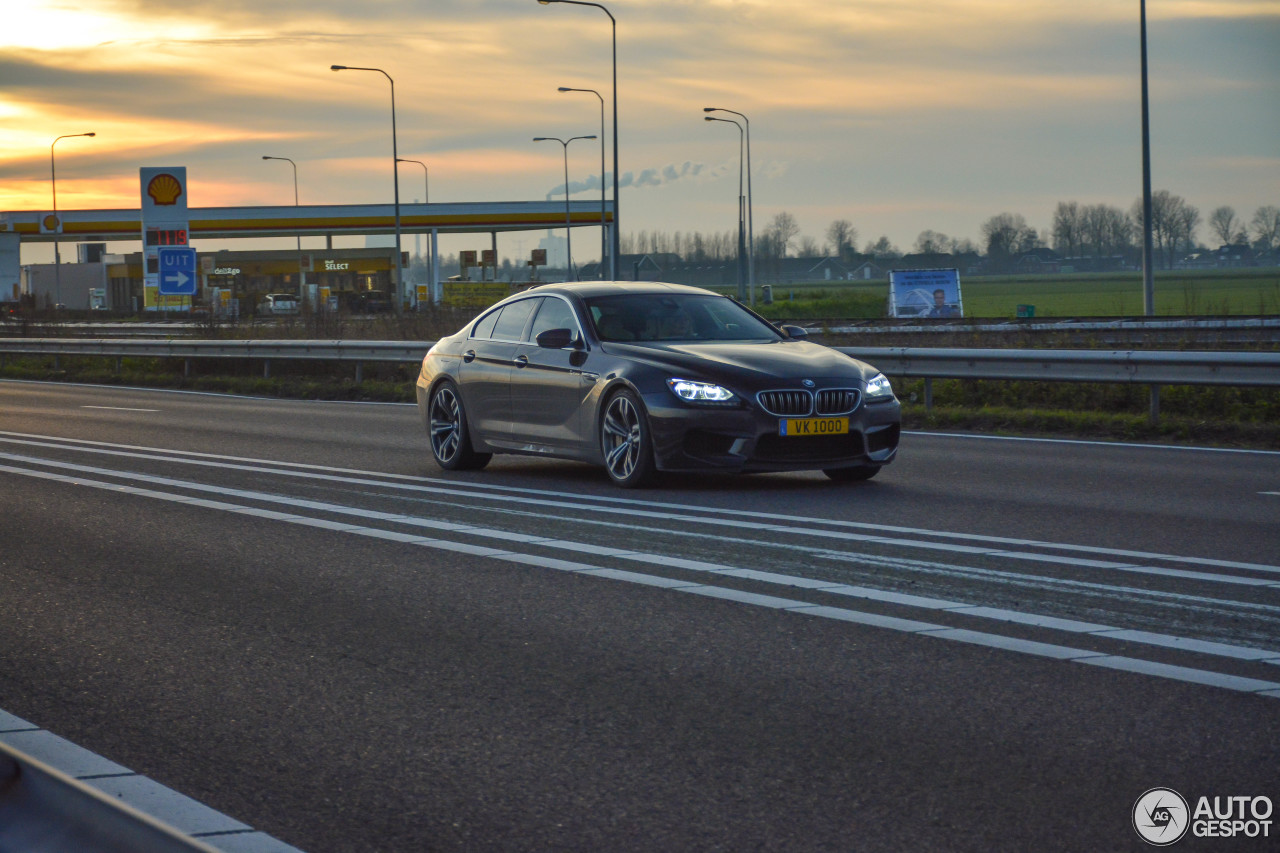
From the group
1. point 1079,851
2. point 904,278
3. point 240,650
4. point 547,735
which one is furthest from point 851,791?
point 904,278

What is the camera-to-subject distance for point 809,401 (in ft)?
33.5

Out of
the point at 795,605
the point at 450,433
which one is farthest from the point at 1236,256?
the point at 795,605

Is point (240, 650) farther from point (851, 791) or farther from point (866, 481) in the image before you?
point (866, 481)

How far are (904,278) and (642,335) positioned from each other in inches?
1373

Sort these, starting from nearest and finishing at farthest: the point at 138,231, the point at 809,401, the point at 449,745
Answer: the point at 449,745 → the point at 809,401 → the point at 138,231

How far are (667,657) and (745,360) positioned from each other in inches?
204

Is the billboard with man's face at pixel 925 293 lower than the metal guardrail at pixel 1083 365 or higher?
higher

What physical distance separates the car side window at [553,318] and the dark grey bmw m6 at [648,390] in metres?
0.01

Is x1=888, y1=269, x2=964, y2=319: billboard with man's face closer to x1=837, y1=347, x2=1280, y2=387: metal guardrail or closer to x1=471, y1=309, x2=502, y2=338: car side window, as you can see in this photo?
x1=837, y1=347, x2=1280, y2=387: metal guardrail

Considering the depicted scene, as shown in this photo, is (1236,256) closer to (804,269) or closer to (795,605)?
(804,269)

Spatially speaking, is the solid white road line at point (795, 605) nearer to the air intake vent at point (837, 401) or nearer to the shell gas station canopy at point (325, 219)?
the air intake vent at point (837, 401)

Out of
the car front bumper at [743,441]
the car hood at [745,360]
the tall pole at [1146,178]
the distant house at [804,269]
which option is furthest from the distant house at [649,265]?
the car front bumper at [743,441]

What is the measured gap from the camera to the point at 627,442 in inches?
420

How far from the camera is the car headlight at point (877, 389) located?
1052cm
